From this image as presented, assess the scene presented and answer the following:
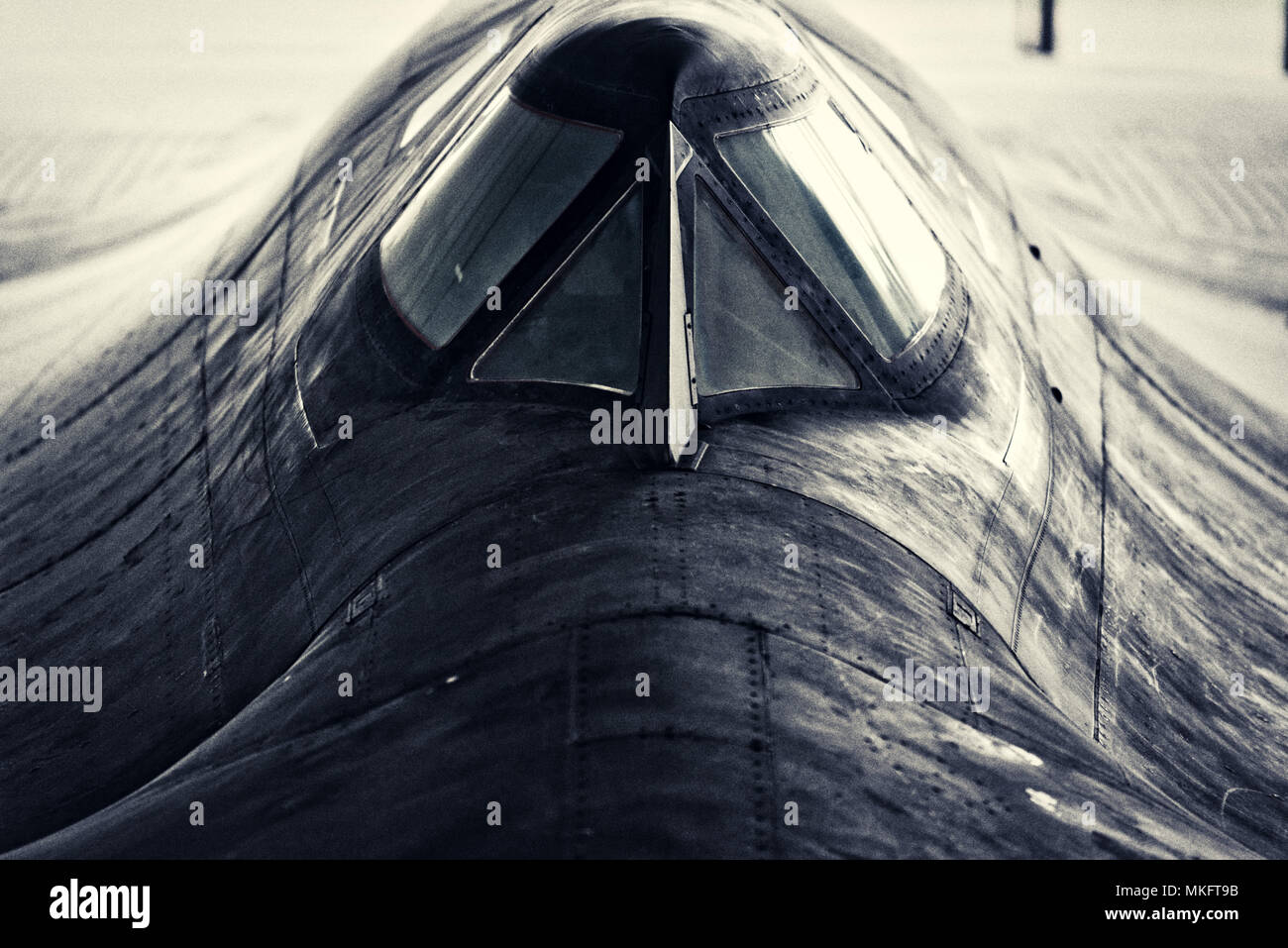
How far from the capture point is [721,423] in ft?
17.4

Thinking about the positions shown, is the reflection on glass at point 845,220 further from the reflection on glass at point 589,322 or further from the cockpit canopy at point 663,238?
the reflection on glass at point 589,322

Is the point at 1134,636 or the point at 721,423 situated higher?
the point at 721,423

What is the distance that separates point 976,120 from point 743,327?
26631 mm

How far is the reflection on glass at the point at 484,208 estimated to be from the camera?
5.74m

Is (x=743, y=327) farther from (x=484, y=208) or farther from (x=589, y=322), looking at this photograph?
(x=484, y=208)

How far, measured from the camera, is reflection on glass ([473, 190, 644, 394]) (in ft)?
17.6

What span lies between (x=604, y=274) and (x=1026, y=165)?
81.7 ft

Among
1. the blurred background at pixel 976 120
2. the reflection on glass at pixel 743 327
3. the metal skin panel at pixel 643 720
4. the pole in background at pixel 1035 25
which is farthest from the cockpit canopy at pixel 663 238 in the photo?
the pole in background at pixel 1035 25

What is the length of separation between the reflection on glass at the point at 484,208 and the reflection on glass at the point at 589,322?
0.74ft

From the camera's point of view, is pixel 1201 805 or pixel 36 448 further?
pixel 36 448

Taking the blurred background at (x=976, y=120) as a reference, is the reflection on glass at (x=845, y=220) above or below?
below

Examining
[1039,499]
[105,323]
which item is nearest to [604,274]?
[1039,499]
